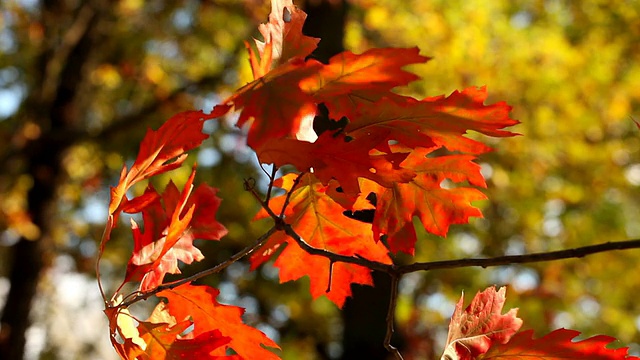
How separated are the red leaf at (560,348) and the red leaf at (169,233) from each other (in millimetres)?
390

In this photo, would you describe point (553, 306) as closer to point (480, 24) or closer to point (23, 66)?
point (480, 24)

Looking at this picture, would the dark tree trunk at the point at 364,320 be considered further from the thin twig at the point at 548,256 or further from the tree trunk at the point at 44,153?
the tree trunk at the point at 44,153

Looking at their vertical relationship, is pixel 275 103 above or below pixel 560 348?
above

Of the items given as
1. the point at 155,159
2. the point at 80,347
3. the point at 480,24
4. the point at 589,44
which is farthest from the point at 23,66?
the point at 155,159

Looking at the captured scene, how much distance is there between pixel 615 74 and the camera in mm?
5480

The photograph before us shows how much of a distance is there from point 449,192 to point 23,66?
7401 mm

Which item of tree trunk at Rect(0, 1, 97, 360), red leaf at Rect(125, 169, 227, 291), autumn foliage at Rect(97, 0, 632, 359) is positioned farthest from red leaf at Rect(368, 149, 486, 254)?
tree trunk at Rect(0, 1, 97, 360)

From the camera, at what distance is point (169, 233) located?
0.83 m

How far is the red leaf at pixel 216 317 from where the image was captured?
84cm

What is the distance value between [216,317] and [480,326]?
0.32 meters

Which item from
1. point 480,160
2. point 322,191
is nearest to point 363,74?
point 322,191

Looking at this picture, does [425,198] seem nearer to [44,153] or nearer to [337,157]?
[337,157]

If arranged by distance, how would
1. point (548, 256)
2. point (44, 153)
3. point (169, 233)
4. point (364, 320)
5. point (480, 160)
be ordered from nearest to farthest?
1. point (548, 256)
2. point (169, 233)
3. point (364, 320)
4. point (480, 160)
5. point (44, 153)

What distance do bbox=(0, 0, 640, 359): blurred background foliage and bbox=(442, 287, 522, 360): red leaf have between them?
12.7ft
